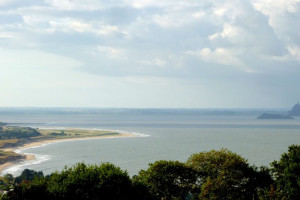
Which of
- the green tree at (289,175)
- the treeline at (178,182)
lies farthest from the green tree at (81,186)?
the green tree at (289,175)

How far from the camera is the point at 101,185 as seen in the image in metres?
28.5

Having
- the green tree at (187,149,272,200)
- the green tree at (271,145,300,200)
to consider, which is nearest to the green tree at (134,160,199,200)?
the green tree at (187,149,272,200)

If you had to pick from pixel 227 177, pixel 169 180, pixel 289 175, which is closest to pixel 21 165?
pixel 169 180

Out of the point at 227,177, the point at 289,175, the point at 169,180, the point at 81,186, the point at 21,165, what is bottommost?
the point at 21,165

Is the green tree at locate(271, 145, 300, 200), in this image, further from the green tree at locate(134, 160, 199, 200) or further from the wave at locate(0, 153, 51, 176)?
the wave at locate(0, 153, 51, 176)

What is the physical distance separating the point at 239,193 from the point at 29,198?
677 inches

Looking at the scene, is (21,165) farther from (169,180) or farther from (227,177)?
(227,177)

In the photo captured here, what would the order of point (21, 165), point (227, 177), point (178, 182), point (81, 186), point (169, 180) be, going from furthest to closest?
point (21, 165) → point (178, 182) → point (169, 180) → point (227, 177) → point (81, 186)

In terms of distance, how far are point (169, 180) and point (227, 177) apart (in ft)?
16.4

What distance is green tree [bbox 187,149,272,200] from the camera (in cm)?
3322

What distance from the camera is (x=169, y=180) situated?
35.0 meters

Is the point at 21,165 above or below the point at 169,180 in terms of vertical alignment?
below

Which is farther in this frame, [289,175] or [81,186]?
[289,175]

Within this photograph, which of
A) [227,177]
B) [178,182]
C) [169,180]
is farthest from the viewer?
[178,182]
